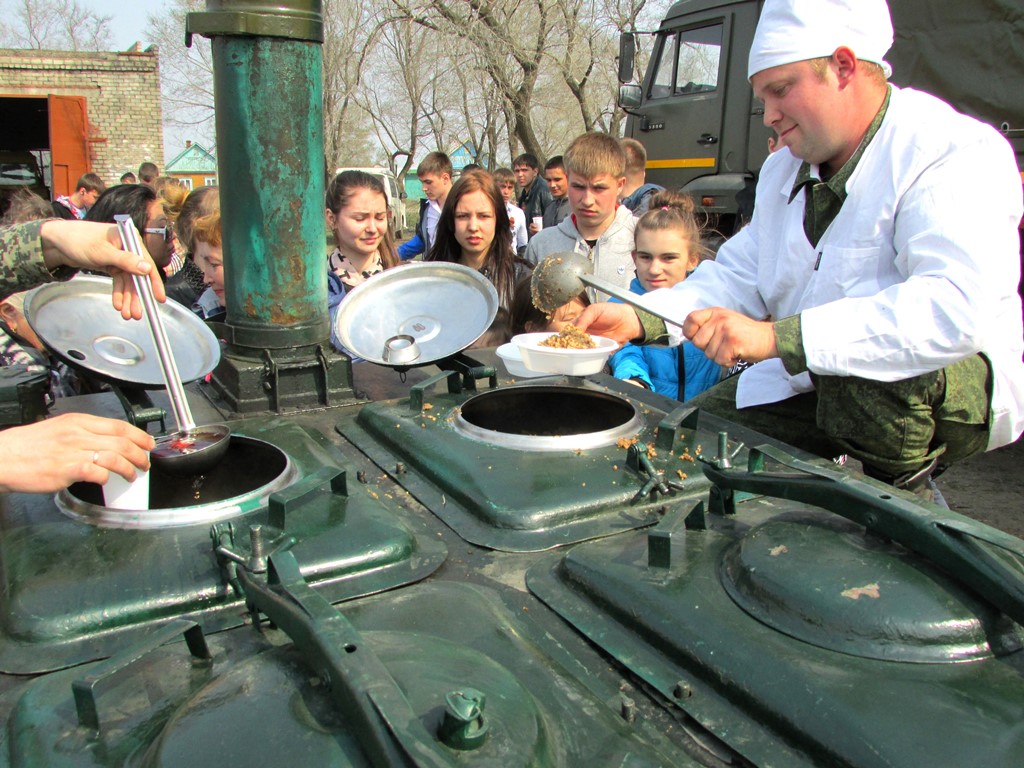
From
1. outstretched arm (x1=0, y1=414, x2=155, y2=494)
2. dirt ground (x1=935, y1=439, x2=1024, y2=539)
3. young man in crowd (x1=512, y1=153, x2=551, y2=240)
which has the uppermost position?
young man in crowd (x1=512, y1=153, x2=551, y2=240)

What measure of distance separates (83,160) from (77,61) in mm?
5651

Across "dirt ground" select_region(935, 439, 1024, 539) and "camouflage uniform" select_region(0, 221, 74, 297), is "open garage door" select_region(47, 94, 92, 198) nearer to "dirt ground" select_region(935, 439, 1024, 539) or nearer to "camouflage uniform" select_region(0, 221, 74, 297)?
"camouflage uniform" select_region(0, 221, 74, 297)

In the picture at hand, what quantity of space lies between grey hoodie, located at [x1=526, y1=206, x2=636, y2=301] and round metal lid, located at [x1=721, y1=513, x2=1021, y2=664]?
2812 mm

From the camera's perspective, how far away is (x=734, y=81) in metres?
6.80

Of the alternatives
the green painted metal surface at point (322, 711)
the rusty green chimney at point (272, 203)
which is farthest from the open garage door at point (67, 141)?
the green painted metal surface at point (322, 711)

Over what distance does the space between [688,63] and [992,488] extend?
480 cm

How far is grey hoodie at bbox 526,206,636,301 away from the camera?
3.87m

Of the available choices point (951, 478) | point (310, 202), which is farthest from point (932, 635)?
point (951, 478)

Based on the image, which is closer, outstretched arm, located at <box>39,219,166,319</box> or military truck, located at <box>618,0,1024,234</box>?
outstretched arm, located at <box>39,219,166,319</box>

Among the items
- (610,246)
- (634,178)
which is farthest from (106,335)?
(634,178)

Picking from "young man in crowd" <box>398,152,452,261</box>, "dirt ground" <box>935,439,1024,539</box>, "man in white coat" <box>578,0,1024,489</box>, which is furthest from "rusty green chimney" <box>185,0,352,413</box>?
"young man in crowd" <box>398,152,452,261</box>

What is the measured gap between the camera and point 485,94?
18.5 meters

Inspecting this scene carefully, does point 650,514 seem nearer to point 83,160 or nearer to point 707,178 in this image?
point 707,178

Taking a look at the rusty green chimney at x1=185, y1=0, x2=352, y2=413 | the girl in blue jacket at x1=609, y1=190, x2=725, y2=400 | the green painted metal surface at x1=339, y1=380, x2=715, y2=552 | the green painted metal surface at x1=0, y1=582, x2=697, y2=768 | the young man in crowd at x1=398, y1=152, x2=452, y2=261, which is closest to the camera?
the green painted metal surface at x1=0, y1=582, x2=697, y2=768
